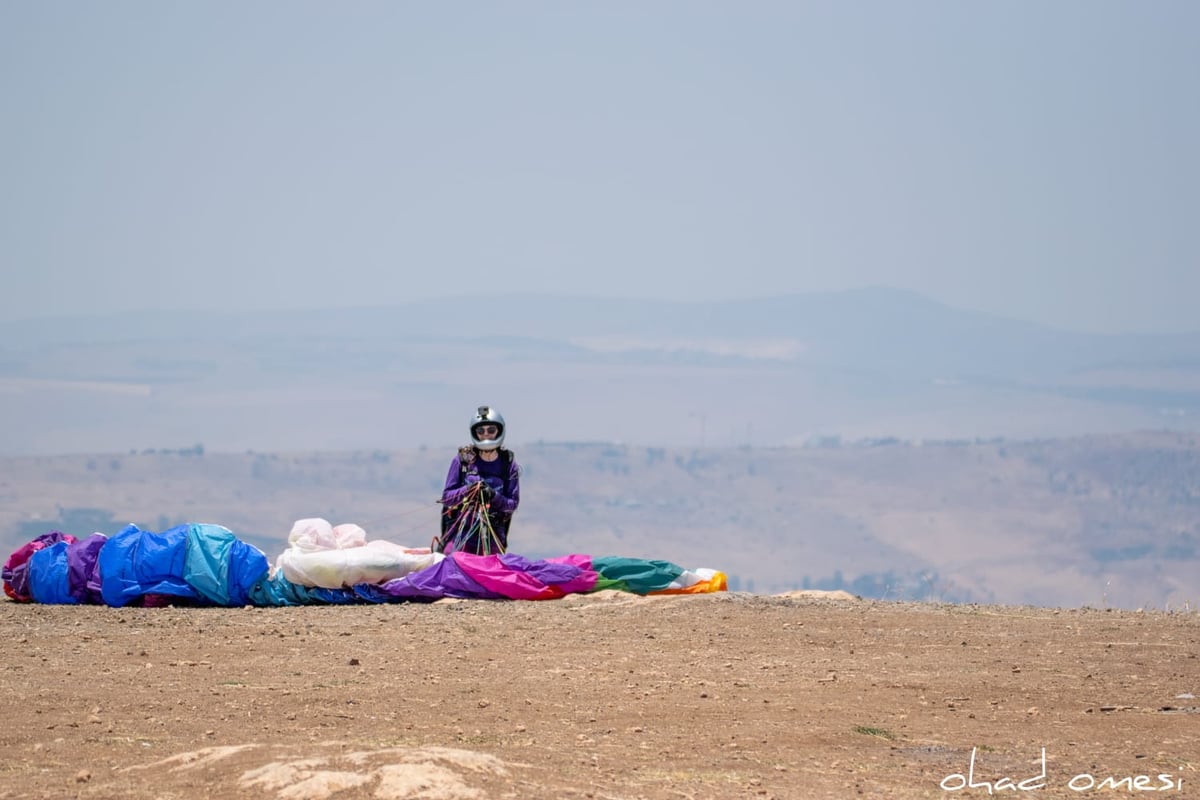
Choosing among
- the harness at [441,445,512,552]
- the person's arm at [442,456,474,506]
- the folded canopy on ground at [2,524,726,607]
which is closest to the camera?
the folded canopy on ground at [2,524,726,607]

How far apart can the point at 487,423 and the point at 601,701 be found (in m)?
6.20

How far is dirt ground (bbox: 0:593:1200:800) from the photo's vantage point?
9.02 metres

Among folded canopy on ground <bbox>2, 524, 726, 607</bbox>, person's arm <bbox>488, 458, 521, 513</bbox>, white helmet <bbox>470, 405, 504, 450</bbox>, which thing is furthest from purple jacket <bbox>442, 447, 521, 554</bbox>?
folded canopy on ground <bbox>2, 524, 726, 607</bbox>

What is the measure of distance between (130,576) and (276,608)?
1372 mm

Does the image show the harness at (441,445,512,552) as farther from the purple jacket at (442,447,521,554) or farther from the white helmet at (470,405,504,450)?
the white helmet at (470,405,504,450)

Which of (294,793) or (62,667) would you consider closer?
(294,793)

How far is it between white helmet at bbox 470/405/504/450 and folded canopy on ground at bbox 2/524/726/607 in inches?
46.5

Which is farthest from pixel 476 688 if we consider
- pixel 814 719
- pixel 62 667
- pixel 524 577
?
pixel 524 577

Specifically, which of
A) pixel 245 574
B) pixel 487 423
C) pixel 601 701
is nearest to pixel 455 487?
pixel 487 423

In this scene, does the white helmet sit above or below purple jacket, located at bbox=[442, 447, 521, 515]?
above

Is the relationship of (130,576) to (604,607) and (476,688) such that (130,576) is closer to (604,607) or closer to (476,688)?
(604,607)

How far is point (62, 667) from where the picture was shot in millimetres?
12617

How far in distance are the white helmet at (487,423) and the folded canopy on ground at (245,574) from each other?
1.18m

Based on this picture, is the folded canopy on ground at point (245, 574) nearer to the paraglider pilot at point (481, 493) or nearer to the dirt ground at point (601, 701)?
the dirt ground at point (601, 701)
